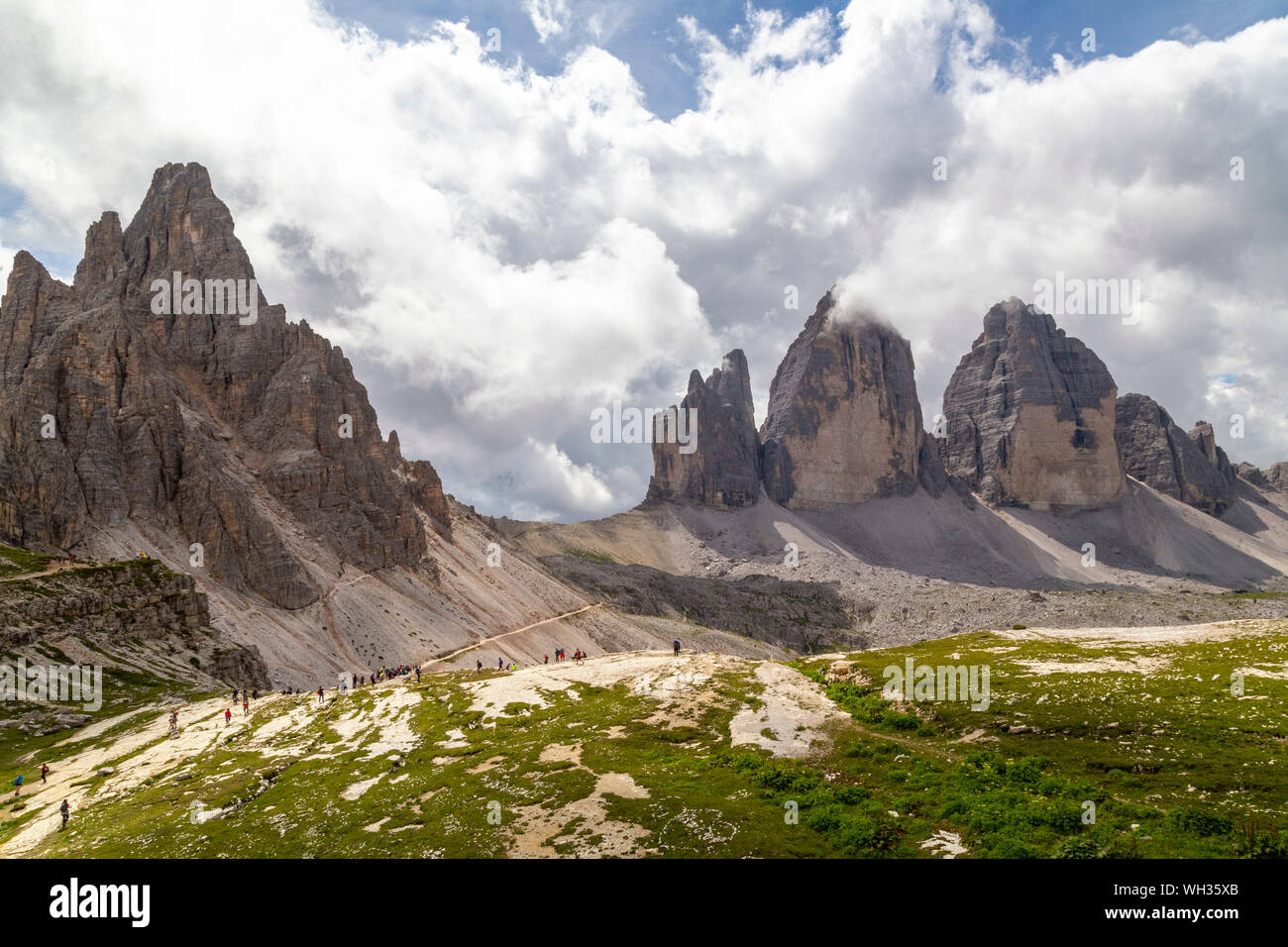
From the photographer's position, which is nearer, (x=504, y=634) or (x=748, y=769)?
(x=748, y=769)

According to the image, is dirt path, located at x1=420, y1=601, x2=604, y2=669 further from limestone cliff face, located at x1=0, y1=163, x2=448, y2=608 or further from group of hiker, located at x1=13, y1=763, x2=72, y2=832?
group of hiker, located at x1=13, y1=763, x2=72, y2=832

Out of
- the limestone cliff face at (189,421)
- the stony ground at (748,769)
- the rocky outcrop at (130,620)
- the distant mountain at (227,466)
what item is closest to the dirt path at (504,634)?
the distant mountain at (227,466)

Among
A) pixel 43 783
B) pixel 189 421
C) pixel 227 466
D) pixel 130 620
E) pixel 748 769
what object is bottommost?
pixel 43 783

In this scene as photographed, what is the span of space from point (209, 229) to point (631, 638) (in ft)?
458

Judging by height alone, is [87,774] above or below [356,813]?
below

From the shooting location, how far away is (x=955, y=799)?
21766 mm

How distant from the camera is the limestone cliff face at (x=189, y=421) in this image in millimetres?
102188

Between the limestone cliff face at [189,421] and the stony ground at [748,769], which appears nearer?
the stony ground at [748,769]

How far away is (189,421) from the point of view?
411 feet

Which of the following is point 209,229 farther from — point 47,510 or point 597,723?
point 597,723

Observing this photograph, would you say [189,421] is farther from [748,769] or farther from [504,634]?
[748,769]

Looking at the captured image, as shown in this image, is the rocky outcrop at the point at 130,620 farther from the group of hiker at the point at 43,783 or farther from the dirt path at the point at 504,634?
the dirt path at the point at 504,634

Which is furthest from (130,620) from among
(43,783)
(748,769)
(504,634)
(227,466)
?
(748,769)
